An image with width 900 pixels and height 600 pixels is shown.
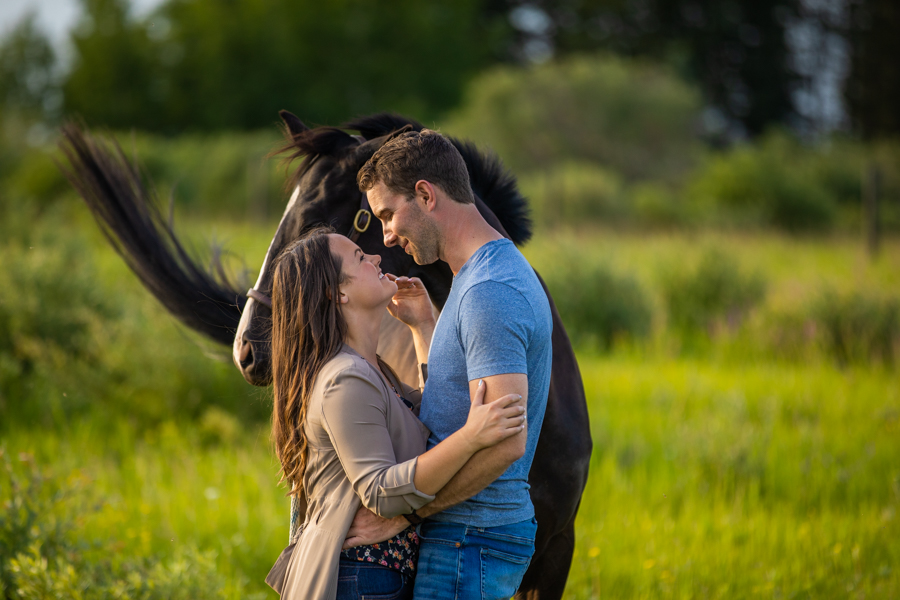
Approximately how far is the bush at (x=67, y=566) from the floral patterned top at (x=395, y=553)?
4.68 feet

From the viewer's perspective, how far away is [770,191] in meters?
17.8

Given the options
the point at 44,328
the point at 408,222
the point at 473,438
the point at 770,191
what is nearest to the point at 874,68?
the point at 770,191

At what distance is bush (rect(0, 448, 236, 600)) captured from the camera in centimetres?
270

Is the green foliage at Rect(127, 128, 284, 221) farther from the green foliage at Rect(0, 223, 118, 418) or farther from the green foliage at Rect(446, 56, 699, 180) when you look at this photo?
the green foliage at Rect(0, 223, 118, 418)

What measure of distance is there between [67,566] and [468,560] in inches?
73.6

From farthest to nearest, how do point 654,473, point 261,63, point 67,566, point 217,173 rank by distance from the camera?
point 261,63
point 217,173
point 654,473
point 67,566

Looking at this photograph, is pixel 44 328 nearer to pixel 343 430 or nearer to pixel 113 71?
pixel 343 430

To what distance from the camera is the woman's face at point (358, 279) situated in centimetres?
183

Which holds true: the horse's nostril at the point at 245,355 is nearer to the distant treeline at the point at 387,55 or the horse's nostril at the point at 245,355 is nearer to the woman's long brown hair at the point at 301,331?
the woman's long brown hair at the point at 301,331

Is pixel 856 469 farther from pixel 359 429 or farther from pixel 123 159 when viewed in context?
pixel 123 159

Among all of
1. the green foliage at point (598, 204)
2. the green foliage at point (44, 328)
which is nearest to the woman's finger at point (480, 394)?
the green foliage at point (44, 328)

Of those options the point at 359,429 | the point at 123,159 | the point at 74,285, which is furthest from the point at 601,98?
the point at 359,429

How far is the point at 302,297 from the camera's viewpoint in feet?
5.93

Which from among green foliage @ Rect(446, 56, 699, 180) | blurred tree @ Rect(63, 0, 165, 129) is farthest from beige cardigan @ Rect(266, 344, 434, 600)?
blurred tree @ Rect(63, 0, 165, 129)
